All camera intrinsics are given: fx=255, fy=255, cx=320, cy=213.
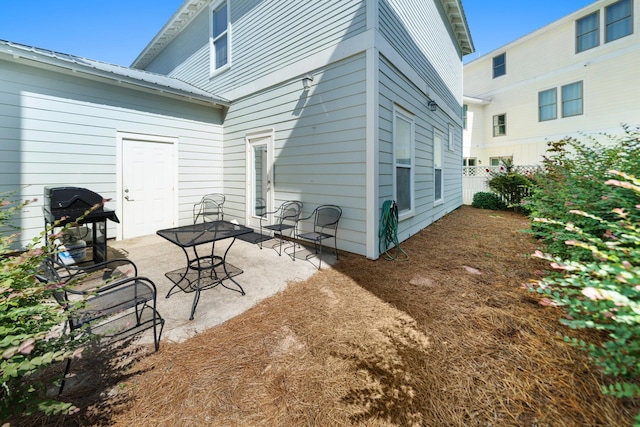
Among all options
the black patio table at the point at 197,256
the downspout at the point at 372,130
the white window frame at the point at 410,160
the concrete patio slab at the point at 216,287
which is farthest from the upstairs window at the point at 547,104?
the black patio table at the point at 197,256

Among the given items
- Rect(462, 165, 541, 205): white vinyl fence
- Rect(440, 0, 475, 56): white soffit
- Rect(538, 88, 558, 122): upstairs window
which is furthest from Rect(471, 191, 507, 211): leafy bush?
Rect(440, 0, 475, 56): white soffit

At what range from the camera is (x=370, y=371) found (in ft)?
6.00

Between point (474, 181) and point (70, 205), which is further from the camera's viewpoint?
point (474, 181)

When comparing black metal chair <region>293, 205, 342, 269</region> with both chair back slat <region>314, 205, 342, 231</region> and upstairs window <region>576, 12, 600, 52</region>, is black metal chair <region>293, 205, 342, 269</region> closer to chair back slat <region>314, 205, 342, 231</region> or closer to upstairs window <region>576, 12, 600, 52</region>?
chair back slat <region>314, 205, 342, 231</region>

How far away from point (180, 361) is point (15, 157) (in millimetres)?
5191

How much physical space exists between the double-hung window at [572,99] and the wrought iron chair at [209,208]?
49.2 feet

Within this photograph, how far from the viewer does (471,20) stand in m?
9.18

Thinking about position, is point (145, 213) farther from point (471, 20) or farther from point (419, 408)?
point (471, 20)

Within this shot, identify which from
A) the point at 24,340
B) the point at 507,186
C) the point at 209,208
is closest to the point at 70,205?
the point at 209,208

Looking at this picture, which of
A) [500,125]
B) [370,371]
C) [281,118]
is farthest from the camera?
[500,125]

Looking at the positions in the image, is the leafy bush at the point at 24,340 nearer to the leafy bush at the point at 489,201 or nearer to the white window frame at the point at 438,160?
the white window frame at the point at 438,160

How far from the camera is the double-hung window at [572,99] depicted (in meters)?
11.1

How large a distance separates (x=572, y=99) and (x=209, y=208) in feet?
51.1

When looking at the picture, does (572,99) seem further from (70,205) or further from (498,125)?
(70,205)
